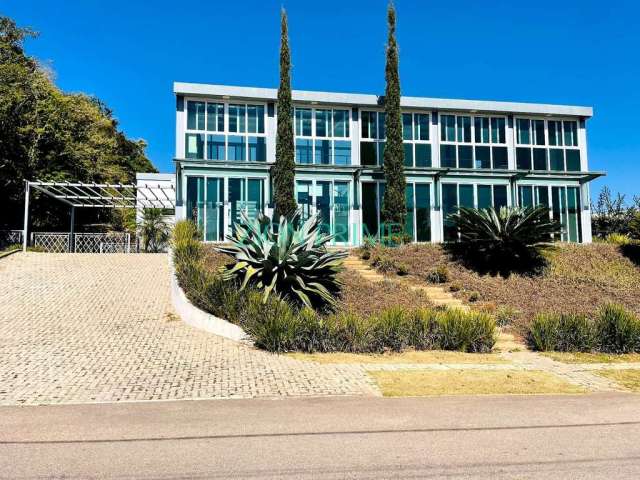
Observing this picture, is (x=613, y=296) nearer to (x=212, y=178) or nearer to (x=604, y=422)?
(x=604, y=422)

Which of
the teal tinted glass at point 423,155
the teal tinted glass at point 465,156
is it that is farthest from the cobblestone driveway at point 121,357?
the teal tinted glass at point 465,156

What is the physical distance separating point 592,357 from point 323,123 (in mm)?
16925

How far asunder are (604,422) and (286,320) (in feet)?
17.5

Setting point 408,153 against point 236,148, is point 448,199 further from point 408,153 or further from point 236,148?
point 236,148

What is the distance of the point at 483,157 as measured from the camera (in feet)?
81.7

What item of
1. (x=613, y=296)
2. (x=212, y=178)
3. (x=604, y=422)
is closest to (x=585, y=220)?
(x=613, y=296)

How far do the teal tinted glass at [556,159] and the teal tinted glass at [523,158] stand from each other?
46.6 inches

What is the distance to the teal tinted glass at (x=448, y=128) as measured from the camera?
24.6 m

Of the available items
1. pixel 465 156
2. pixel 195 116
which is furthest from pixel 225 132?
pixel 465 156

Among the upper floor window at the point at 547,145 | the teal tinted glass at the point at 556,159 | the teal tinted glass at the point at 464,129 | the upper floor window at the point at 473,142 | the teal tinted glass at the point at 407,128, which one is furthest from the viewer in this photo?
the teal tinted glass at the point at 556,159

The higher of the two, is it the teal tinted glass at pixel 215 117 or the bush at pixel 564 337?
the teal tinted glass at pixel 215 117

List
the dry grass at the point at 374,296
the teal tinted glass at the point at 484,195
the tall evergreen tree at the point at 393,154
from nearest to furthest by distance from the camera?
the dry grass at the point at 374,296 → the tall evergreen tree at the point at 393,154 → the teal tinted glass at the point at 484,195

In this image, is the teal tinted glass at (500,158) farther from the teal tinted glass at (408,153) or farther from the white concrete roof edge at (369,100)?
the teal tinted glass at (408,153)

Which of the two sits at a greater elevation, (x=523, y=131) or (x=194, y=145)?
(x=523, y=131)
